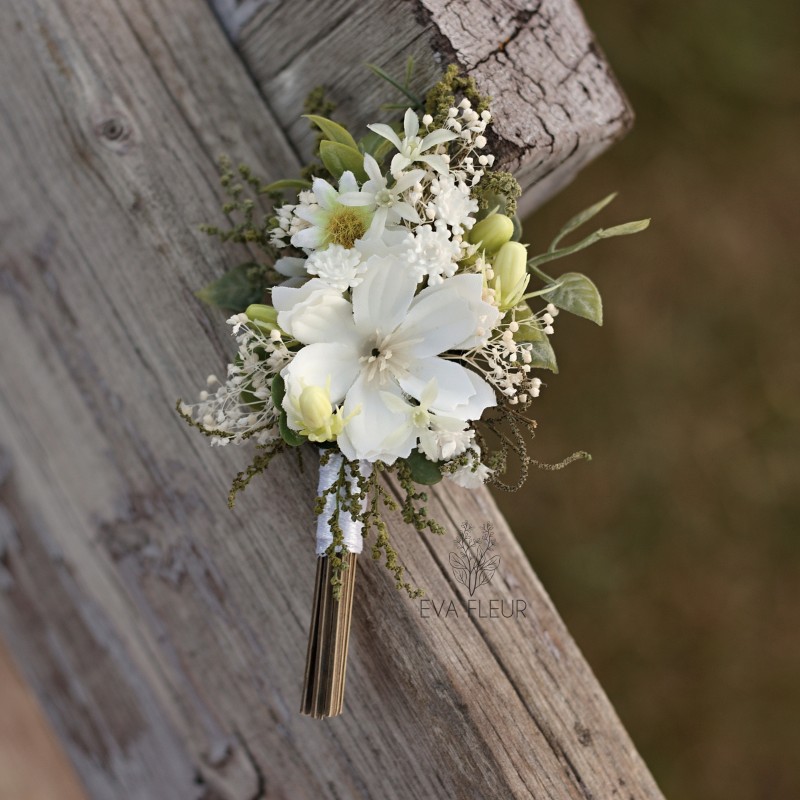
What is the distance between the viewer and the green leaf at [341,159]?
899 millimetres

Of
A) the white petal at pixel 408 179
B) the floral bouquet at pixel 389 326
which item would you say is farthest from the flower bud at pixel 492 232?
the white petal at pixel 408 179

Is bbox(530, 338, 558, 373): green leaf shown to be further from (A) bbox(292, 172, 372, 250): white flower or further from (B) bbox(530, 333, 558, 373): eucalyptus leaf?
(A) bbox(292, 172, 372, 250): white flower

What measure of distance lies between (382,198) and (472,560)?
0.61m

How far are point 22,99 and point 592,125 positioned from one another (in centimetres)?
102

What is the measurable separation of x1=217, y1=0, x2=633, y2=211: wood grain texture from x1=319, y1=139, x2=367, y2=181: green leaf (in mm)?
203

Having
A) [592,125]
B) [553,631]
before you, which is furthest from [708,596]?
[592,125]

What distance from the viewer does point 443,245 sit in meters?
0.81

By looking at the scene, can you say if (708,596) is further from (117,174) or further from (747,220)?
(117,174)

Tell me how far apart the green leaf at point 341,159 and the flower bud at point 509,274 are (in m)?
0.23

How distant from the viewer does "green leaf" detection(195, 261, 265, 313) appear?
1.09 meters

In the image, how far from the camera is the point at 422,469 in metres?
0.93

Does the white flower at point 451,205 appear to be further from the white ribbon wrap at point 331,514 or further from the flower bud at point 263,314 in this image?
the white ribbon wrap at point 331,514

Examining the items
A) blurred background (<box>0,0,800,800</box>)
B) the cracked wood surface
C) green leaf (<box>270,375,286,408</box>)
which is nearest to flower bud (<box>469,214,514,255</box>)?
green leaf (<box>270,375,286,408</box>)

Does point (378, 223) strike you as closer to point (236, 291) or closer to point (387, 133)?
point (387, 133)
